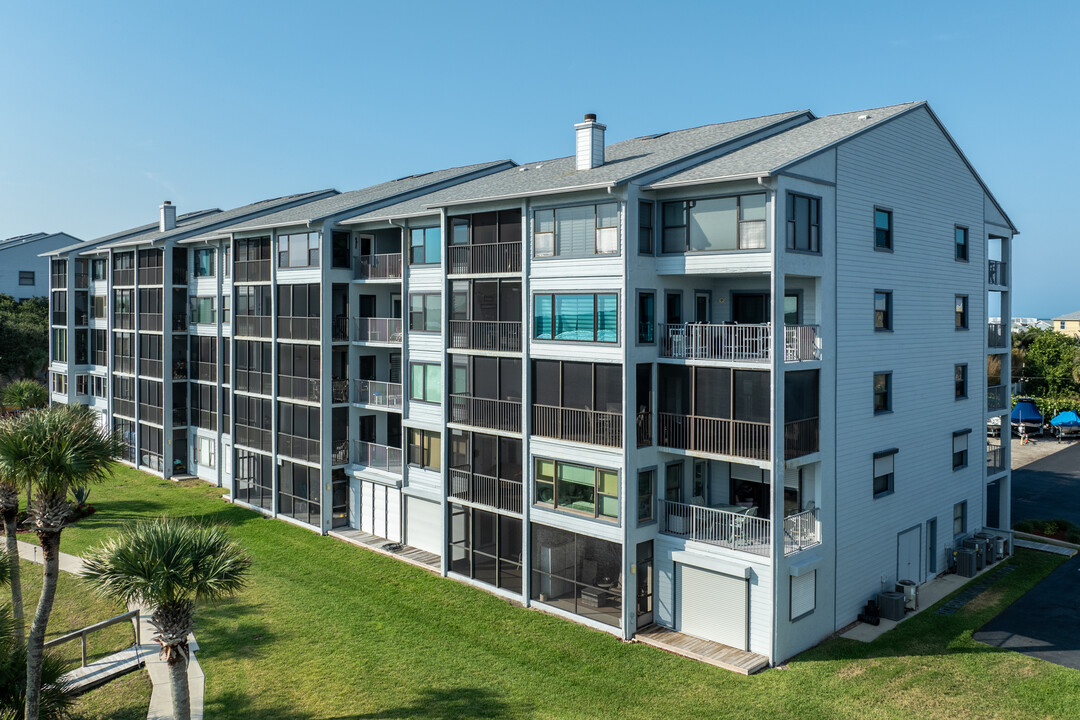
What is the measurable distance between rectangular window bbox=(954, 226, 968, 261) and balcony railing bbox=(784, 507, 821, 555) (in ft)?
40.5

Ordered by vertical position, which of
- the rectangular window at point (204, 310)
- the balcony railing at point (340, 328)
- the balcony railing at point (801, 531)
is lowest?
the balcony railing at point (801, 531)

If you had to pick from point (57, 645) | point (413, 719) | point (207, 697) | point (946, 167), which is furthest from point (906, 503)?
point (57, 645)

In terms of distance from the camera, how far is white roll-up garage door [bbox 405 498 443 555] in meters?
29.6

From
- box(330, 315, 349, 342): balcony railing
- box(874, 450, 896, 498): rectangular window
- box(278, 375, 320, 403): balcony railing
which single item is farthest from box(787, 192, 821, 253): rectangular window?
box(278, 375, 320, 403): balcony railing

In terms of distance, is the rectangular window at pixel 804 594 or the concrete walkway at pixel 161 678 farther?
the rectangular window at pixel 804 594

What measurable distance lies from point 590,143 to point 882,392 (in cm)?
1191

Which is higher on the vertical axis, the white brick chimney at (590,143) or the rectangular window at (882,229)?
the white brick chimney at (590,143)

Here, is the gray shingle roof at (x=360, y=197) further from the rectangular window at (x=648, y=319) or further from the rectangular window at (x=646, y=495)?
the rectangular window at (x=646, y=495)

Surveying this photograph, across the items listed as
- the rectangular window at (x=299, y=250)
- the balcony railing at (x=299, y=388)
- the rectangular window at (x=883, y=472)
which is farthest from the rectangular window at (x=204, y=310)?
the rectangular window at (x=883, y=472)

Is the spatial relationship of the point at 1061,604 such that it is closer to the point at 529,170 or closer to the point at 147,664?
the point at 529,170

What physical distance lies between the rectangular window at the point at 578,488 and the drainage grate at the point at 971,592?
10635 millimetres

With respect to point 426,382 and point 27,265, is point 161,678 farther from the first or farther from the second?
point 27,265

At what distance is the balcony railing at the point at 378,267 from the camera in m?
31.7

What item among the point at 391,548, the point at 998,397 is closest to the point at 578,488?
the point at 391,548
